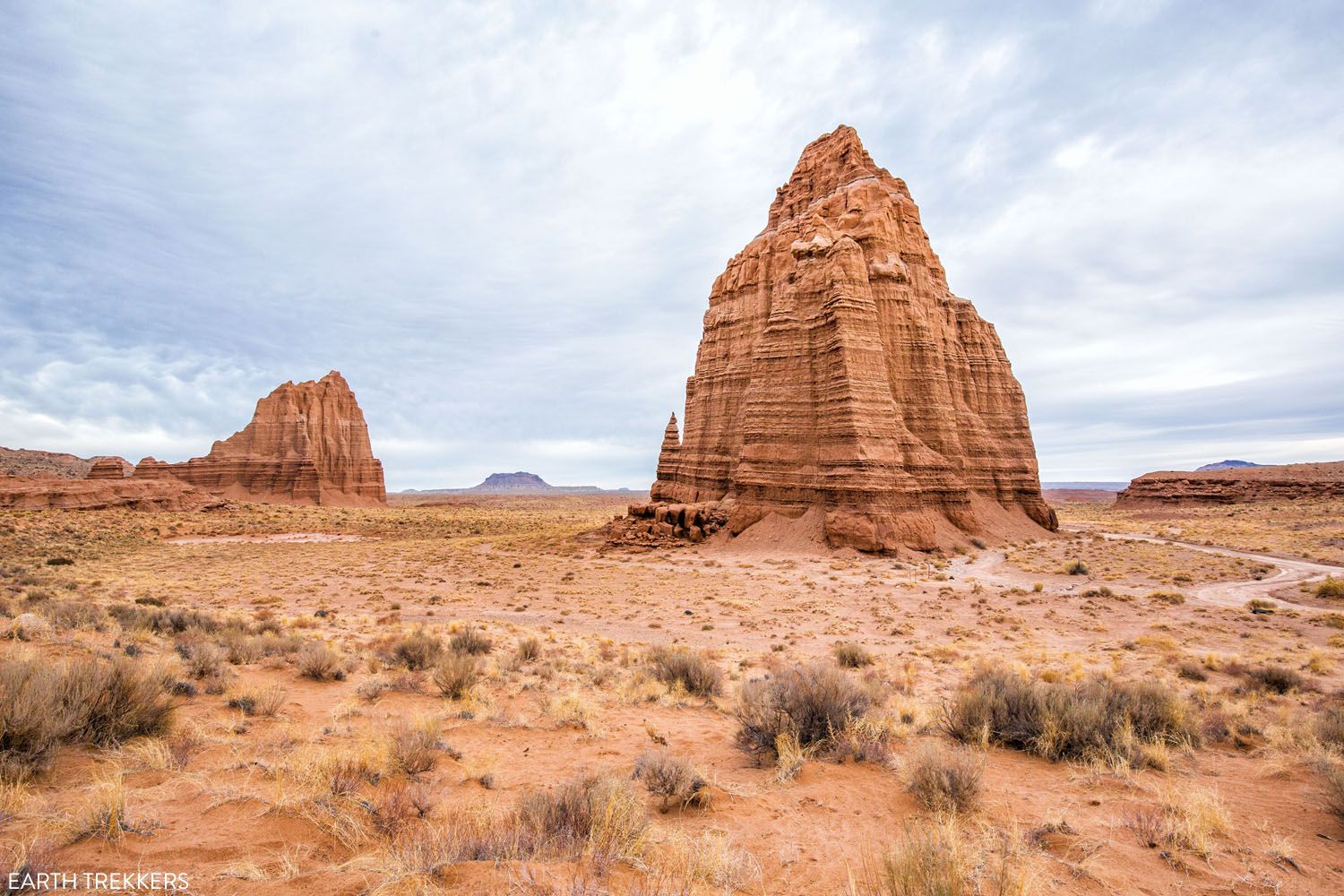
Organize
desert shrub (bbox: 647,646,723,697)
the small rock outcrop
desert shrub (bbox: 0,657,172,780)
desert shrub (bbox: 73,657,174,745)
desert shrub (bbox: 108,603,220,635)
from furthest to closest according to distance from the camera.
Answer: the small rock outcrop < desert shrub (bbox: 108,603,220,635) < desert shrub (bbox: 647,646,723,697) < desert shrub (bbox: 73,657,174,745) < desert shrub (bbox: 0,657,172,780)

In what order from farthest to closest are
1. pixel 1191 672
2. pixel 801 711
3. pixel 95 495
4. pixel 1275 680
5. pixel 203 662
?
pixel 95 495 → pixel 1191 672 → pixel 1275 680 → pixel 203 662 → pixel 801 711

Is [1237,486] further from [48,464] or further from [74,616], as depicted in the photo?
[48,464]

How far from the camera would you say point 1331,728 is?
709 cm

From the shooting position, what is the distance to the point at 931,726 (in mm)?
8000

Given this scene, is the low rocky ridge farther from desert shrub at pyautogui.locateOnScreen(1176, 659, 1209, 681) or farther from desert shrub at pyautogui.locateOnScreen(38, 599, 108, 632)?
desert shrub at pyautogui.locateOnScreen(1176, 659, 1209, 681)

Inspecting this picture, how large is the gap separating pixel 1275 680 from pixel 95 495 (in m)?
75.0

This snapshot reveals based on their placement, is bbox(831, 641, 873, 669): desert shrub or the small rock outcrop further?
the small rock outcrop

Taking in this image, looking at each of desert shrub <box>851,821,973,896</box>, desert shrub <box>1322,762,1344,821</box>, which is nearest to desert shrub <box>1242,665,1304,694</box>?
desert shrub <box>1322,762,1344,821</box>

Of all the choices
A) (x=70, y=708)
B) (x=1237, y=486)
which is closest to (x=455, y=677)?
(x=70, y=708)

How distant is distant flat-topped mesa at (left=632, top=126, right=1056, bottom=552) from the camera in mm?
34344

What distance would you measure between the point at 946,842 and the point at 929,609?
53.8ft

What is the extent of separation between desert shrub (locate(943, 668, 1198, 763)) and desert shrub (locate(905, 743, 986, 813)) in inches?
61.7

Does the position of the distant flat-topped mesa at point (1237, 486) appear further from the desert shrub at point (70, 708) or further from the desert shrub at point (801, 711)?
the desert shrub at point (70, 708)

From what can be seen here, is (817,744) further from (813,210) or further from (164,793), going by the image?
(813,210)
